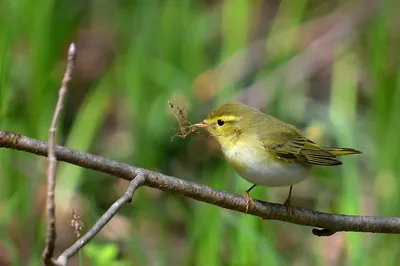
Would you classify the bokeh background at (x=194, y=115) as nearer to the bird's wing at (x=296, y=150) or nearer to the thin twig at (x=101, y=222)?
the bird's wing at (x=296, y=150)

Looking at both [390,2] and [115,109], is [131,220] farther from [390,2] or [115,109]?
[390,2]

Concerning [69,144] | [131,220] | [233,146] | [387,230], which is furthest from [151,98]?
[387,230]

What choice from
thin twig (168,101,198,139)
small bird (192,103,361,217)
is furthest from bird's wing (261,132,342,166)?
thin twig (168,101,198,139)

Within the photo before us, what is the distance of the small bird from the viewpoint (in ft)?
8.73

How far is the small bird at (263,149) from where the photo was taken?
2660 millimetres

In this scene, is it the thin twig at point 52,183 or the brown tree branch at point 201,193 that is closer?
the thin twig at point 52,183

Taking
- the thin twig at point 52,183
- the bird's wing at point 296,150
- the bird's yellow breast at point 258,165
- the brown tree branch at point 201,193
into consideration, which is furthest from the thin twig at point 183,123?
the thin twig at point 52,183

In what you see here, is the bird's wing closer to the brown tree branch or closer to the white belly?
the white belly

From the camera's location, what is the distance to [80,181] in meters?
4.58

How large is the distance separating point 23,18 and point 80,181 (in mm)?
1087

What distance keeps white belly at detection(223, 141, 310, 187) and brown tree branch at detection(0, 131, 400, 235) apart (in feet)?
0.59

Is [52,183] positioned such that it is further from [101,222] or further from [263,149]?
[263,149]

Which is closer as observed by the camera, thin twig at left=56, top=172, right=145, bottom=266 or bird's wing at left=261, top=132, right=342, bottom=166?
thin twig at left=56, top=172, right=145, bottom=266

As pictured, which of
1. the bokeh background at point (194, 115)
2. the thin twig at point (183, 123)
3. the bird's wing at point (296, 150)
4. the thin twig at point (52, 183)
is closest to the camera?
the thin twig at point (52, 183)
